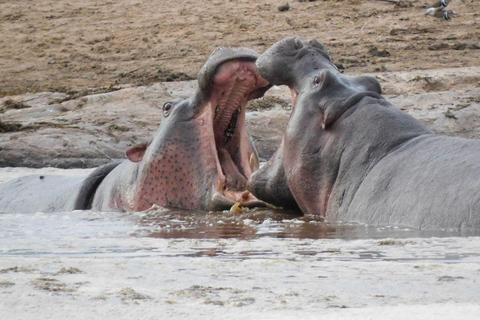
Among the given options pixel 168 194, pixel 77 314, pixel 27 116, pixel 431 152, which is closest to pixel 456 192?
pixel 431 152

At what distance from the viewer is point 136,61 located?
46.9 ft

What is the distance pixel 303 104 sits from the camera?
4.84m

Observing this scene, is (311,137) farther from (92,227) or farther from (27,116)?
(27,116)

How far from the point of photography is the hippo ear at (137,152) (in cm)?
614

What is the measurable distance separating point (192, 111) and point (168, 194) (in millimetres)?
517

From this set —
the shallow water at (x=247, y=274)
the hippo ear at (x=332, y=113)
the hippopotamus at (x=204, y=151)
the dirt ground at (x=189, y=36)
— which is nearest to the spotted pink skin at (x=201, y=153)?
the hippopotamus at (x=204, y=151)

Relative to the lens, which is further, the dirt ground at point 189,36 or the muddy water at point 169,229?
the dirt ground at point 189,36

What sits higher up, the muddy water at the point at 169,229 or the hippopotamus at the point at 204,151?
the hippopotamus at the point at 204,151

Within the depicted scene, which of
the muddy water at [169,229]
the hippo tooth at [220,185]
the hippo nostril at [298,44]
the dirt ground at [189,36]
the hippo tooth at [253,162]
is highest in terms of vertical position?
the dirt ground at [189,36]

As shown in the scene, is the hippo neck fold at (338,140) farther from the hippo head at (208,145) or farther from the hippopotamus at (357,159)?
the hippo head at (208,145)

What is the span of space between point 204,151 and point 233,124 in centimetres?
35

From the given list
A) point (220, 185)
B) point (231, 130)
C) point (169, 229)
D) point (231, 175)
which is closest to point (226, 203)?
point (220, 185)

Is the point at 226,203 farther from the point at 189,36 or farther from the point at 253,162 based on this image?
the point at 189,36

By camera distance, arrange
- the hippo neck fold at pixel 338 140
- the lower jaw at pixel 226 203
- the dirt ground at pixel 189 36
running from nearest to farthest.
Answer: the hippo neck fold at pixel 338 140, the lower jaw at pixel 226 203, the dirt ground at pixel 189 36
